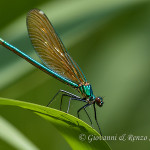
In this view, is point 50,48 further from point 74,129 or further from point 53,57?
point 74,129

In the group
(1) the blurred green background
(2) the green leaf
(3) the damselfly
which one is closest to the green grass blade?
(1) the blurred green background

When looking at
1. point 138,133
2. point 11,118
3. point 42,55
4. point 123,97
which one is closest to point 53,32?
point 42,55

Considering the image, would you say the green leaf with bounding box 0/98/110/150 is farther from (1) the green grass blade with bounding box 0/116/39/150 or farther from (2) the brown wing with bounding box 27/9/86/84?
(2) the brown wing with bounding box 27/9/86/84

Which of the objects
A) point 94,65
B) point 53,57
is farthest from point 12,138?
point 94,65

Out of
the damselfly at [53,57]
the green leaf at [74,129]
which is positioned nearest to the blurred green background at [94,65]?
the damselfly at [53,57]

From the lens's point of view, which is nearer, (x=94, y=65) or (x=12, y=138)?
(x=12, y=138)
